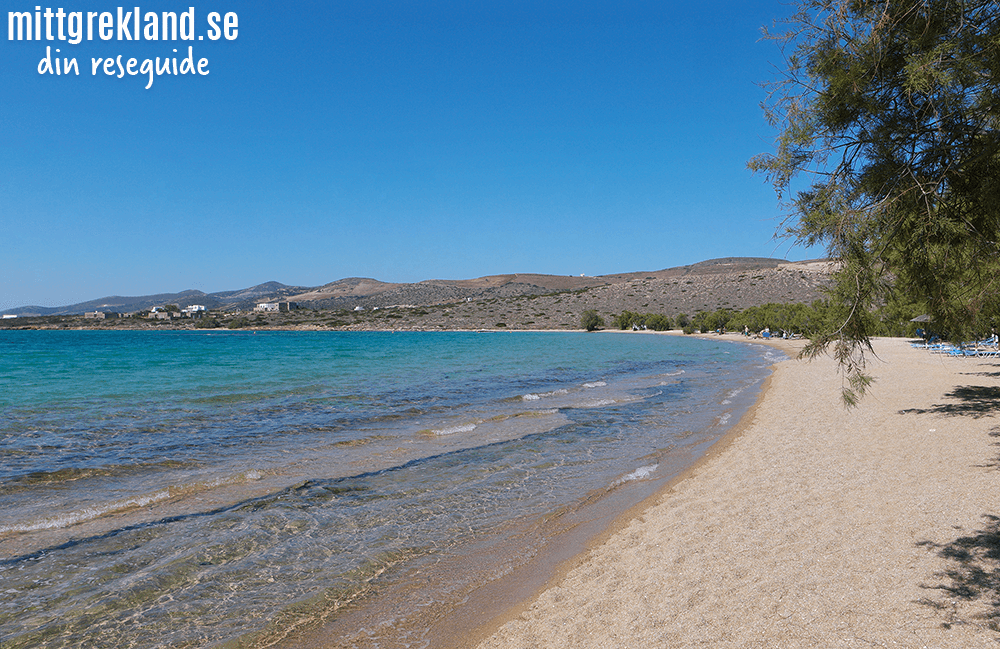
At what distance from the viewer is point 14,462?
429 inches

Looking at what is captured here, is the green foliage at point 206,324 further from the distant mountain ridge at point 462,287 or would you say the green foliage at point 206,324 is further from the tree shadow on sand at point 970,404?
the tree shadow on sand at point 970,404

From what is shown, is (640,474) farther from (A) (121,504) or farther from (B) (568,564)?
(A) (121,504)

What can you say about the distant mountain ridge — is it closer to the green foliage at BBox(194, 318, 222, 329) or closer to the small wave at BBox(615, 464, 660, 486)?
the green foliage at BBox(194, 318, 222, 329)

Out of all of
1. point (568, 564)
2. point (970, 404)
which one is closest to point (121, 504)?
point (568, 564)

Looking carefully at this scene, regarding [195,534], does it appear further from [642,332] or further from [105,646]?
[642,332]

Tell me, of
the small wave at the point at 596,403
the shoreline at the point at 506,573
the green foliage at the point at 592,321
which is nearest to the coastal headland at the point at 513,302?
the green foliage at the point at 592,321

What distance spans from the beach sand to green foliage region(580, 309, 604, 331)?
9024cm

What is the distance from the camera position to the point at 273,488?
9000 mm

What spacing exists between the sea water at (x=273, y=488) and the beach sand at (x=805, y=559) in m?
1.19

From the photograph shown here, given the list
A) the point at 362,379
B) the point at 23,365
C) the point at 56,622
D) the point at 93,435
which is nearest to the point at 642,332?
the point at 362,379

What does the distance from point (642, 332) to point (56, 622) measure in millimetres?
91941

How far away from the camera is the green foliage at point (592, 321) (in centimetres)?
9994

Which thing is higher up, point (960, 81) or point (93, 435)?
point (960, 81)

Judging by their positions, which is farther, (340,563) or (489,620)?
(340,563)
